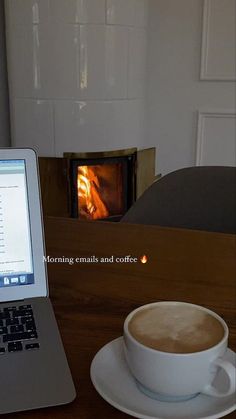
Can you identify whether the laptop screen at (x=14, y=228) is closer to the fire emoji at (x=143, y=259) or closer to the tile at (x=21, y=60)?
the fire emoji at (x=143, y=259)

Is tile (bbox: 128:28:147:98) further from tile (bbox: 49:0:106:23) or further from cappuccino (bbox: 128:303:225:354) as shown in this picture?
cappuccino (bbox: 128:303:225:354)

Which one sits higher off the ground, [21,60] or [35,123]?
[21,60]

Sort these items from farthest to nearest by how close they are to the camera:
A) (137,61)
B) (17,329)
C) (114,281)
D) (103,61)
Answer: (137,61) → (103,61) → (114,281) → (17,329)

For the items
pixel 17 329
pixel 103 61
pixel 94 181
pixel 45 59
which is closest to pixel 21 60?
pixel 45 59

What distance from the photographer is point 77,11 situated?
7.13ft

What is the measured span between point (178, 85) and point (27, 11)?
0.90 m

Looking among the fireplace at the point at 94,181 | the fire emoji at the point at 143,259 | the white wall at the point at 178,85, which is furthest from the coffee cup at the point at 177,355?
the white wall at the point at 178,85

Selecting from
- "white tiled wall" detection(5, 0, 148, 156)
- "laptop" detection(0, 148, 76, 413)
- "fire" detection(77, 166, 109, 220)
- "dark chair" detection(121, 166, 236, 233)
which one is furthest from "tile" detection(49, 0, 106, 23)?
"laptop" detection(0, 148, 76, 413)

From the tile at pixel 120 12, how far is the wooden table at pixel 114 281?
55.6 inches

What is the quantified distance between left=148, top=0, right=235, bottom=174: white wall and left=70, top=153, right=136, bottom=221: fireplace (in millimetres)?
399

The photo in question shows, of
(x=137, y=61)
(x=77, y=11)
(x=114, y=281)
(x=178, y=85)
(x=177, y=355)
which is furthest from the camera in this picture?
(x=178, y=85)

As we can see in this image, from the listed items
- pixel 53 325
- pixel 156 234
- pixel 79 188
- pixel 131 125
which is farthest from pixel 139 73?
pixel 53 325

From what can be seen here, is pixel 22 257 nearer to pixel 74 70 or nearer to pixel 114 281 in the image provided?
pixel 114 281

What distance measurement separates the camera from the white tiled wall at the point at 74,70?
2201mm
